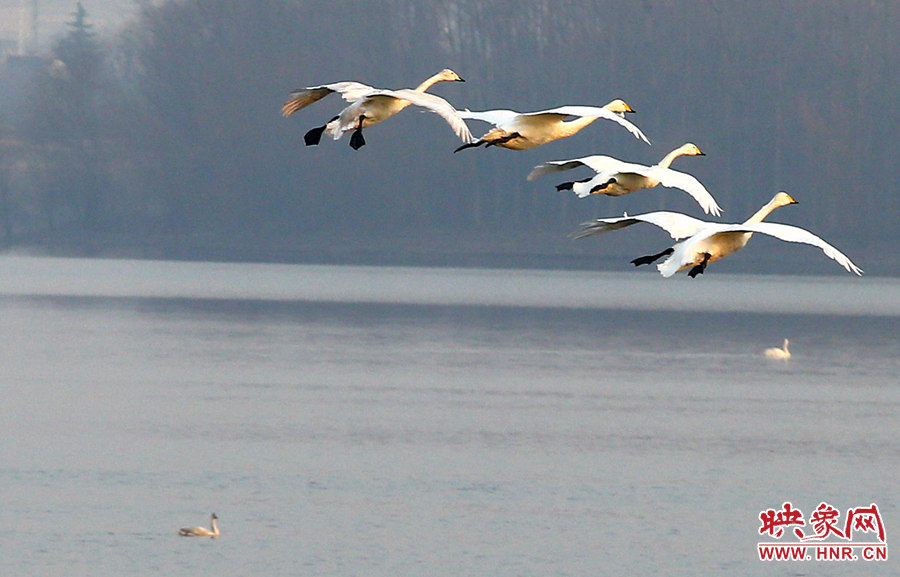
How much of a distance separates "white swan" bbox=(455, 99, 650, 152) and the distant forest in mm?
73191

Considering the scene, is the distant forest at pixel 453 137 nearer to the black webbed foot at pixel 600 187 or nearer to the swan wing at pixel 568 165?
the swan wing at pixel 568 165

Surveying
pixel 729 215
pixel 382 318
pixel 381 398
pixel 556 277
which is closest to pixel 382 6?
pixel 556 277

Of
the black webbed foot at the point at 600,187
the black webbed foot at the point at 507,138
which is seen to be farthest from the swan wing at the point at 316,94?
the black webbed foot at the point at 600,187

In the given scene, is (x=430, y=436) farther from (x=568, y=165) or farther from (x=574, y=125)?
(x=568, y=165)

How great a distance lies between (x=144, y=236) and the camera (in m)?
105

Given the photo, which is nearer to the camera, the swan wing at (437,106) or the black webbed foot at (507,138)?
the swan wing at (437,106)

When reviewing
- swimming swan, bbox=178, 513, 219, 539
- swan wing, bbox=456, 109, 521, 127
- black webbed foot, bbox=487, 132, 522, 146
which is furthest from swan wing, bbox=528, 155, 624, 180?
swimming swan, bbox=178, 513, 219, 539

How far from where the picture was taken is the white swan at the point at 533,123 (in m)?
13.3

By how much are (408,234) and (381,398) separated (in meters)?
57.2

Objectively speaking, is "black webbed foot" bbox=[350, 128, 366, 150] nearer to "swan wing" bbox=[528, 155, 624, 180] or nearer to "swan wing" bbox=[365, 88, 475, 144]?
"swan wing" bbox=[365, 88, 475, 144]

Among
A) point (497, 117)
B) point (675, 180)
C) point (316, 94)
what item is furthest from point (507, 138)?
point (316, 94)

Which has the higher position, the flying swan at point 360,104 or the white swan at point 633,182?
the flying swan at point 360,104

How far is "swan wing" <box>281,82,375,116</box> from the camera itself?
42.3 ft

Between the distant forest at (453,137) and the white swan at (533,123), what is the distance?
7319cm
